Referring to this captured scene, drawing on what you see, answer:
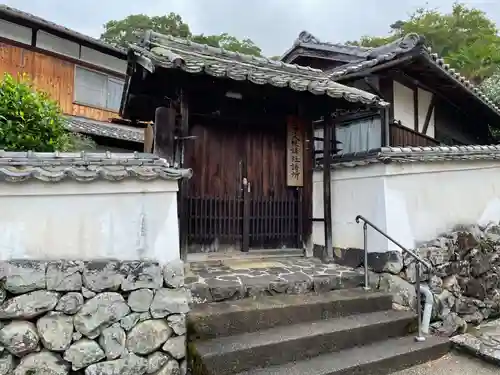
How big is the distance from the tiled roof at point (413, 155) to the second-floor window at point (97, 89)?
37.6 feet

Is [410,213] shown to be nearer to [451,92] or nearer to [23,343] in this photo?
[23,343]

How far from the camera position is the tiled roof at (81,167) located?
11.9ft

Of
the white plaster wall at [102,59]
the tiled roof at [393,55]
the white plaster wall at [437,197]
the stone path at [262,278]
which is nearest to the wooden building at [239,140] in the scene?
the stone path at [262,278]

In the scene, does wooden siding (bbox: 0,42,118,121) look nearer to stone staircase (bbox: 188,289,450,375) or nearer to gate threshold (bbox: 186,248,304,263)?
gate threshold (bbox: 186,248,304,263)

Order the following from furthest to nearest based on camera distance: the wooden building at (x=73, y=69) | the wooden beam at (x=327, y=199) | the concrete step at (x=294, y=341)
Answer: the wooden building at (x=73, y=69) → the wooden beam at (x=327, y=199) → the concrete step at (x=294, y=341)

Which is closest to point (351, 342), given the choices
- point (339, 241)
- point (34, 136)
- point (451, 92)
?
point (339, 241)

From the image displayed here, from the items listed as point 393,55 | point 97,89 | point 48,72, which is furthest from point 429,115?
point 48,72

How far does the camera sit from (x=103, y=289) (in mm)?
3756

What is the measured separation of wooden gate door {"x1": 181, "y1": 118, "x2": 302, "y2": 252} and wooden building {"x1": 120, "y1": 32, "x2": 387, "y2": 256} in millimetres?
19

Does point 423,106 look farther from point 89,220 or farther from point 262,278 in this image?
point 89,220

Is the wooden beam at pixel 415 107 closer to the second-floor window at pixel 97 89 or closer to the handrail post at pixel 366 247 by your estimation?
the handrail post at pixel 366 247

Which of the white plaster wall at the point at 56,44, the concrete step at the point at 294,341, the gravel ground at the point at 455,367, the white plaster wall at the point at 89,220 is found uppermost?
the white plaster wall at the point at 56,44

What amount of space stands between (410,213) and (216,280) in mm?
3451

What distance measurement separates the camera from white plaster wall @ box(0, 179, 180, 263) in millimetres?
3596
